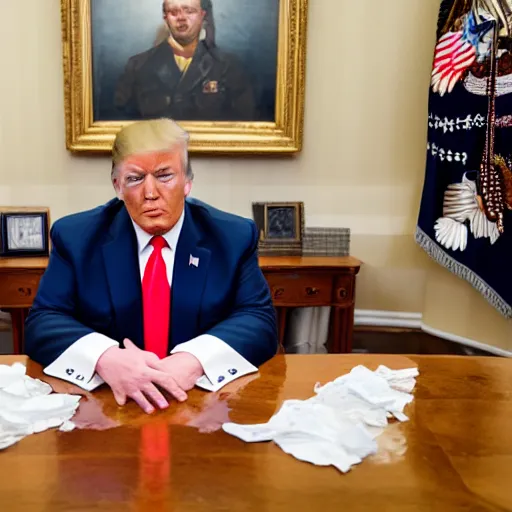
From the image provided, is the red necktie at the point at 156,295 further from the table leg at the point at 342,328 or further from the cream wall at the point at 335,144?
the cream wall at the point at 335,144

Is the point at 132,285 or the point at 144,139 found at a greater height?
the point at 144,139

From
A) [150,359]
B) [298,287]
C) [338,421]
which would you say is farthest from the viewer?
[298,287]

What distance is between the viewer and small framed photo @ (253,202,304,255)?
9.91 ft

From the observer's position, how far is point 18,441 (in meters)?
0.92

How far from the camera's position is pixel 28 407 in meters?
1.02

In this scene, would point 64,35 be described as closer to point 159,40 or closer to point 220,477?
point 159,40

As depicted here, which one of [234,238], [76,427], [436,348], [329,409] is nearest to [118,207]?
[234,238]

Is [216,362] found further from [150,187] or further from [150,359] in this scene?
[150,187]

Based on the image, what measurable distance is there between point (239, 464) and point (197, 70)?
101 inches

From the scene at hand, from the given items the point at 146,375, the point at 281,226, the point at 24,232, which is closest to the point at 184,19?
the point at 281,226

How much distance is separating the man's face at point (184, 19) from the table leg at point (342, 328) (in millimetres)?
1691

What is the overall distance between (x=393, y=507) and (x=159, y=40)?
279 centimetres

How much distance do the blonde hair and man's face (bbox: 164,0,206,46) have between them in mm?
1769

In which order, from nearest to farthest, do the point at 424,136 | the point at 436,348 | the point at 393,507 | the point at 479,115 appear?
1. the point at 393,507
2. the point at 479,115
3. the point at 424,136
4. the point at 436,348
